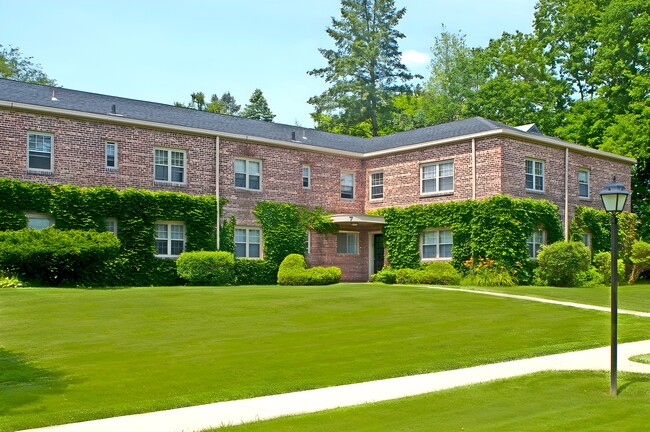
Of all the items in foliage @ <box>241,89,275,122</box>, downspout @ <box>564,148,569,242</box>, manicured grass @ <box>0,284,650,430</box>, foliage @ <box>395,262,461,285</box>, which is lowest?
manicured grass @ <box>0,284,650,430</box>

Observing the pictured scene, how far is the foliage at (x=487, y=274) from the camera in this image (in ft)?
96.9

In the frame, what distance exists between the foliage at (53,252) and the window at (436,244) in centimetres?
1431

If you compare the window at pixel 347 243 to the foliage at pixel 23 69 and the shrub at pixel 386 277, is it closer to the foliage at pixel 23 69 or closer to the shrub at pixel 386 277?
the shrub at pixel 386 277

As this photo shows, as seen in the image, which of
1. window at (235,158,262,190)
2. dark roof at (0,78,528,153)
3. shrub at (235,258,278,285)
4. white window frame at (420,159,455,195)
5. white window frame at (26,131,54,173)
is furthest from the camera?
white window frame at (420,159,455,195)

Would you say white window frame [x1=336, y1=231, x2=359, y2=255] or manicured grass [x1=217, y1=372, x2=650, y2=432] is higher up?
white window frame [x1=336, y1=231, x2=359, y2=255]

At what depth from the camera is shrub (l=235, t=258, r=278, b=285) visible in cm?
3142

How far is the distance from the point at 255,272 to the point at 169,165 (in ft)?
19.6

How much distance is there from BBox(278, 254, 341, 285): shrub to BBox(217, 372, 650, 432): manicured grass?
63.5 ft

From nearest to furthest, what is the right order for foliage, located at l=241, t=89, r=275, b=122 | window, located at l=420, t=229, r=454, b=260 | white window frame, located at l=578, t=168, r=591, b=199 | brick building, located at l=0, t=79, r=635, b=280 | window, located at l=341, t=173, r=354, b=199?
brick building, located at l=0, t=79, r=635, b=280 < window, located at l=420, t=229, r=454, b=260 < white window frame, located at l=578, t=168, r=591, b=199 < window, located at l=341, t=173, r=354, b=199 < foliage, located at l=241, t=89, r=275, b=122

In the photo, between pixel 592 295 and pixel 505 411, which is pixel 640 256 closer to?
pixel 592 295

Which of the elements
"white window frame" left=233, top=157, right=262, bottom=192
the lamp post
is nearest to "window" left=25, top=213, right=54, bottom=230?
"white window frame" left=233, top=157, right=262, bottom=192

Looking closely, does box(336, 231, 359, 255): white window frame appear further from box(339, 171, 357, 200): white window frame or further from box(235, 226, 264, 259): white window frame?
box(235, 226, 264, 259): white window frame

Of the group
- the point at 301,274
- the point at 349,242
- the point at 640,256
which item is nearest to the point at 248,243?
the point at 301,274

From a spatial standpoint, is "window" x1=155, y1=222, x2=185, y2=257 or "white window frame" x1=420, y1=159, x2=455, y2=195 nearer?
"window" x1=155, y1=222, x2=185, y2=257
